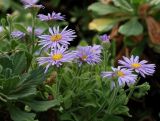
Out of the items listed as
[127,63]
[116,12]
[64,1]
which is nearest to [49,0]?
[64,1]

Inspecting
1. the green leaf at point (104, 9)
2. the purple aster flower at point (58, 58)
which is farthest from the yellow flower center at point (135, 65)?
the green leaf at point (104, 9)

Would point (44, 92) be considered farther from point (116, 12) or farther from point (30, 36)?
point (116, 12)

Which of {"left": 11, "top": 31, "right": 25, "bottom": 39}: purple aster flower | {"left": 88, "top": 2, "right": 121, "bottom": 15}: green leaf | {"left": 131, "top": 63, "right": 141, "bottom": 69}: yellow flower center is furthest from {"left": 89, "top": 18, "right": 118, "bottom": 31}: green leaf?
{"left": 131, "top": 63, "right": 141, "bottom": 69}: yellow flower center

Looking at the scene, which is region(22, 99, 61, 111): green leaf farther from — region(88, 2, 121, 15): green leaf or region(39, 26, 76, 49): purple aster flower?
region(88, 2, 121, 15): green leaf

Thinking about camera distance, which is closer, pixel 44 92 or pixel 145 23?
A: pixel 44 92

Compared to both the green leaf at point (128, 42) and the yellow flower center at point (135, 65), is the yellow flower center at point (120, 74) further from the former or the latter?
the green leaf at point (128, 42)
